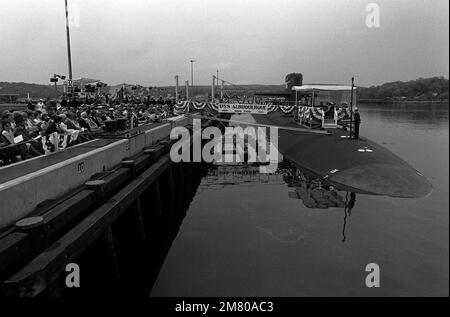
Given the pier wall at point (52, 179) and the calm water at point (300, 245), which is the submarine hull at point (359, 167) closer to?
the calm water at point (300, 245)

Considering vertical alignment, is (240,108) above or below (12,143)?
above

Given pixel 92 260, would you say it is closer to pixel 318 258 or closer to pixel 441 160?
pixel 318 258

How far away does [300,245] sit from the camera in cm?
1293

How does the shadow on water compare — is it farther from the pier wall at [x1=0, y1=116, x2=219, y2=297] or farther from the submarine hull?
the pier wall at [x1=0, y1=116, x2=219, y2=297]

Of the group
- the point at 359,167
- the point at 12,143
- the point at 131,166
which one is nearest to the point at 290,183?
the point at 359,167

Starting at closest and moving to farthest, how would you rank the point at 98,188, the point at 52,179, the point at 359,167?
the point at 52,179 → the point at 98,188 → the point at 359,167

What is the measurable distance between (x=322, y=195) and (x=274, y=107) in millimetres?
→ 27677

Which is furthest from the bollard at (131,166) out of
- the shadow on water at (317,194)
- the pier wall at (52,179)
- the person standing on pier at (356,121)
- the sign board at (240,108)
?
the sign board at (240,108)

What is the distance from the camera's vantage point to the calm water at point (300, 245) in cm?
1026

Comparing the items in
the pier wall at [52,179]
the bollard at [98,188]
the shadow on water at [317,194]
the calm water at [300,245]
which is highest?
the pier wall at [52,179]

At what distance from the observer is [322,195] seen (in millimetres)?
17703

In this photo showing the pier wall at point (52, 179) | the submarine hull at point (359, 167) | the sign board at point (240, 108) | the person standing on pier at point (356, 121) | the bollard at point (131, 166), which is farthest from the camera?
the sign board at point (240, 108)

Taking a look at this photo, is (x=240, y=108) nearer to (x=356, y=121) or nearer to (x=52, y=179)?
(x=356, y=121)
